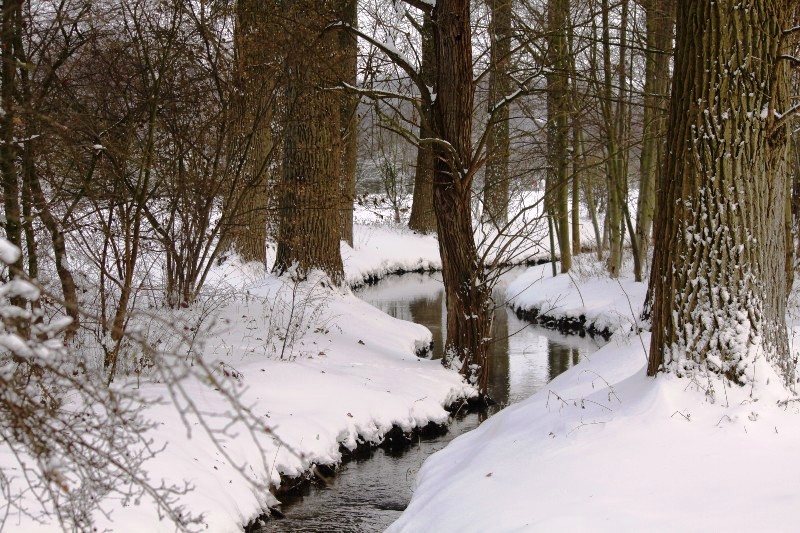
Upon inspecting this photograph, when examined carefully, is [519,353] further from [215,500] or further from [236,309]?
[215,500]

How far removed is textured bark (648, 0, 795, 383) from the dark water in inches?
104

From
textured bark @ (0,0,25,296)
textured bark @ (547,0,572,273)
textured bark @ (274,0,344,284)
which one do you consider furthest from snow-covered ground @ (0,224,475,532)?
textured bark @ (547,0,572,273)

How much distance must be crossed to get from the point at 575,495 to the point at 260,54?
6555 millimetres

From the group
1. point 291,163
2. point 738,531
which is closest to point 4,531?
point 738,531

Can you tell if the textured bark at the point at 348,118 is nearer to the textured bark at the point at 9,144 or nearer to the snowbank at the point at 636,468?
the textured bark at the point at 9,144

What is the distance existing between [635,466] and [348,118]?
6.59 m

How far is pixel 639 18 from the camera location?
54.3 ft

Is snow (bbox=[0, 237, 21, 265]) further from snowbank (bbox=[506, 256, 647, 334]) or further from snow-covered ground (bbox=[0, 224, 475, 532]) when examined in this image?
snowbank (bbox=[506, 256, 647, 334])

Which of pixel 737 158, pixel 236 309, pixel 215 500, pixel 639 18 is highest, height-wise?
pixel 639 18

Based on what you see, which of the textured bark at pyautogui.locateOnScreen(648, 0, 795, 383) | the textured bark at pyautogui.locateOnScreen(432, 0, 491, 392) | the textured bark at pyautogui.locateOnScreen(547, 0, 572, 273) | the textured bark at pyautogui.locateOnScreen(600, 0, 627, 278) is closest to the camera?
the textured bark at pyautogui.locateOnScreen(648, 0, 795, 383)

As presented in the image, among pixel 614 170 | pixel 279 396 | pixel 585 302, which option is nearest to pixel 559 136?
pixel 614 170

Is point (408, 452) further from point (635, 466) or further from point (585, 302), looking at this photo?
point (585, 302)

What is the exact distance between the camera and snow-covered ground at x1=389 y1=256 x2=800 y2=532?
4055mm

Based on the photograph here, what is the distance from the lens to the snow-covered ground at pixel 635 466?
4055 millimetres
